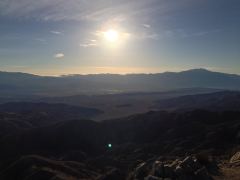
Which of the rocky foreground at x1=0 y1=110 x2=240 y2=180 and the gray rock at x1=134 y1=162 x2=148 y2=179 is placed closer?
the gray rock at x1=134 y1=162 x2=148 y2=179

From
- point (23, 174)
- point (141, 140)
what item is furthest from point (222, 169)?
point (141, 140)

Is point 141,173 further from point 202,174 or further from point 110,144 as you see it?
point 110,144

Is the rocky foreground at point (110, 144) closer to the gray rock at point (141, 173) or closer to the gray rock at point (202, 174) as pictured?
the gray rock at point (141, 173)

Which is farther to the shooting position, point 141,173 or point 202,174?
point 141,173

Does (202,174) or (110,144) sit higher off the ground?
(202,174)

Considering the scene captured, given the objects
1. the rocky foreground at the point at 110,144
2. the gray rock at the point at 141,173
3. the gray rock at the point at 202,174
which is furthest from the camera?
the rocky foreground at the point at 110,144

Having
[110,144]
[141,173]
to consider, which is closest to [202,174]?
[141,173]

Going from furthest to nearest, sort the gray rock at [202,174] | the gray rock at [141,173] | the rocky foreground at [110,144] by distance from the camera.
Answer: the rocky foreground at [110,144] < the gray rock at [141,173] < the gray rock at [202,174]

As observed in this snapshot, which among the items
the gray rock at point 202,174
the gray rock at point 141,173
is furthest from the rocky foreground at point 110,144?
the gray rock at point 202,174

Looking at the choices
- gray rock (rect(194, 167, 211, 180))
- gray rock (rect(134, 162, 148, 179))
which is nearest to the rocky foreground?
gray rock (rect(134, 162, 148, 179))

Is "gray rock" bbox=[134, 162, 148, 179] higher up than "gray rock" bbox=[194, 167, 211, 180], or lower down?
lower down

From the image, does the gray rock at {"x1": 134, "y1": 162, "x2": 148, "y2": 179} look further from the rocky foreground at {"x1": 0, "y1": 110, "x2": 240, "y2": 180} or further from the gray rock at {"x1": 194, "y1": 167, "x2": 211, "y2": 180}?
the rocky foreground at {"x1": 0, "y1": 110, "x2": 240, "y2": 180}

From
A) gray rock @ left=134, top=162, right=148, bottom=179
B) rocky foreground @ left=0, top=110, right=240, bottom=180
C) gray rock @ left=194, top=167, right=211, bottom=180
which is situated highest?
gray rock @ left=194, top=167, right=211, bottom=180
